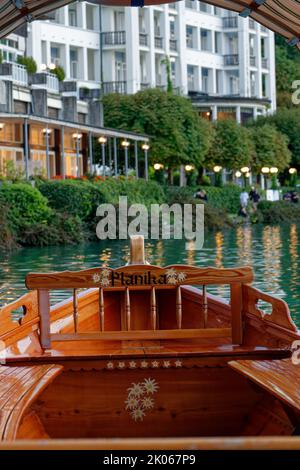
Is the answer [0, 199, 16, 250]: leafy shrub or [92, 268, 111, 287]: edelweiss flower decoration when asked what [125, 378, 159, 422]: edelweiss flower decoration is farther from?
[0, 199, 16, 250]: leafy shrub

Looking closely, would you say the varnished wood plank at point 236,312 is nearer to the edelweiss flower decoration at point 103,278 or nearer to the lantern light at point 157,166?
the edelweiss flower decoration at point 103,278

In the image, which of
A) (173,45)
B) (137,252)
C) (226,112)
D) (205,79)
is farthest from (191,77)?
(137,252)

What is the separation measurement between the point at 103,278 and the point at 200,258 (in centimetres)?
1931

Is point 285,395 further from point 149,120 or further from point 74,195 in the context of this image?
point 149,120

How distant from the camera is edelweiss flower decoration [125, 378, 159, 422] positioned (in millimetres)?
6359

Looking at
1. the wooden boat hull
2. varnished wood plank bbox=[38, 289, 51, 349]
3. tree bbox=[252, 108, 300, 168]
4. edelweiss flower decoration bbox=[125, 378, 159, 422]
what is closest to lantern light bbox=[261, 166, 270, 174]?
tree bbox=[252, 108, 300, 168]

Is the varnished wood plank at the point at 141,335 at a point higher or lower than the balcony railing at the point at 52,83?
lower

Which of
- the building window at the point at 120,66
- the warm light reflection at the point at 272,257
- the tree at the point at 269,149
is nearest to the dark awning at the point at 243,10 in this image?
the warm light reflection at the point at 272,257

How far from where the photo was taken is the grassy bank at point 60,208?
3291cm

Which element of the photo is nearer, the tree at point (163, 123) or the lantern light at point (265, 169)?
the tree at point (163, 123)

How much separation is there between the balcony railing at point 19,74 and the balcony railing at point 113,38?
57.1 ft

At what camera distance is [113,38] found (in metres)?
60.8

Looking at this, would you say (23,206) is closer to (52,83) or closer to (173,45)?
(52,83)
